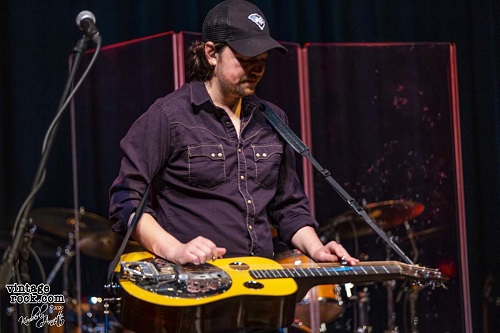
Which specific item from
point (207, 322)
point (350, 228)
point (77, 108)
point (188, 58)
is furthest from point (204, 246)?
point (350, 228)

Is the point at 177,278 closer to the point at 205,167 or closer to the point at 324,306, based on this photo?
the point at 205,167

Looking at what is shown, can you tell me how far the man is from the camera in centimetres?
262

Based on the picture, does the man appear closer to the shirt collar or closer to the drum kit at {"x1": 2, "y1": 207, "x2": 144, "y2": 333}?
the shirt collar

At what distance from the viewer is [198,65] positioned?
2955mm

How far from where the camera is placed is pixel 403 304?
462 centimetres

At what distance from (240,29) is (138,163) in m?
0.60

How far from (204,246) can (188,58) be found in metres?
0.92

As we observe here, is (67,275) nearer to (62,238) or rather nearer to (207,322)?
(62,238)

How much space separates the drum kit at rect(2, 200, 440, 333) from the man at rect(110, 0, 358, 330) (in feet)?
3.91

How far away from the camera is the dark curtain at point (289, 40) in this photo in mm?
3990

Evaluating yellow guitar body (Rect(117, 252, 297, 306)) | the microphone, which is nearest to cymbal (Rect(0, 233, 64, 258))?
yellow guitar body (Rect(117, 252, 297, 306))

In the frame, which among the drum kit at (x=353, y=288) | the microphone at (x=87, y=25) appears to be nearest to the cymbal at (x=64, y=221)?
the drum kit at (x=353, y=288)
